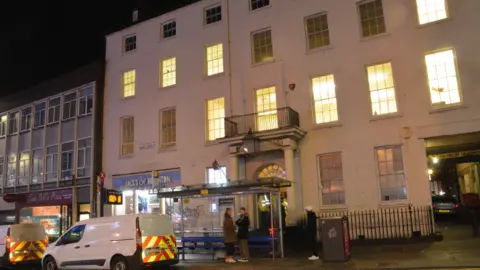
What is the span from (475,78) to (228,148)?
1081 cm

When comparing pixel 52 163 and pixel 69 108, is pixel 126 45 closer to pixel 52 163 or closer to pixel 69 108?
pixel 69 108

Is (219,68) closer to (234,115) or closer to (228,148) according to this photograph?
(234,115)

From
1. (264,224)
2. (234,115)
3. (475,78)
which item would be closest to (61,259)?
(264,224)

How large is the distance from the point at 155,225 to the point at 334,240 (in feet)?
17.8

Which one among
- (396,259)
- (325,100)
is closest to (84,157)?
(325,100)

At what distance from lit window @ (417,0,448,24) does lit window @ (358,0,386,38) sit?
4.92ft

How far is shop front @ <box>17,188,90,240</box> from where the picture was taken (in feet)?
84.1

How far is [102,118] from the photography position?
25.6 metres

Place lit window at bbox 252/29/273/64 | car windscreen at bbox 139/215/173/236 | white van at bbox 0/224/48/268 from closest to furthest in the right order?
1. car windscreen at bbox 139/215/173/236
2. white van at bbox 0/224/48/268
3. lit window at bbox 252/29/273/64

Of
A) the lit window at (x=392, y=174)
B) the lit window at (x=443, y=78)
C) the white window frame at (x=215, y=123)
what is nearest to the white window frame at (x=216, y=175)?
the white window frame at (x=215, y=123)

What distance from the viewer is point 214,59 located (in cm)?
2217

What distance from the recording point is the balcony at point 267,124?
720 inches

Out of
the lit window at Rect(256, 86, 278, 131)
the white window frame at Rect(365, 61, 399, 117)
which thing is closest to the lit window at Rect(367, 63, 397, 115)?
the white window frame at Rect(365, 61, 399, 117)

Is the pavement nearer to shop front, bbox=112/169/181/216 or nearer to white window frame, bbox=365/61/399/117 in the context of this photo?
white window frame, bbox=365/61/399/117
